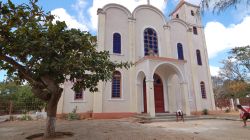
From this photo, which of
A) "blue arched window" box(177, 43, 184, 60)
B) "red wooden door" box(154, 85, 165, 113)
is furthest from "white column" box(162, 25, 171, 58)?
"red wooden door" box(154, 85, 165, 113)

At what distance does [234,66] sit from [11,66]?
2829 cm

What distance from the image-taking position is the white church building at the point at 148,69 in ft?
40.2

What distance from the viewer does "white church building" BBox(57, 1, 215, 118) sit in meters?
12.3

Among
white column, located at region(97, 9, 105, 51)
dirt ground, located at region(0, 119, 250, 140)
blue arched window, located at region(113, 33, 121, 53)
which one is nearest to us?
dirt ground, located at region(0, 119, 250, 140)

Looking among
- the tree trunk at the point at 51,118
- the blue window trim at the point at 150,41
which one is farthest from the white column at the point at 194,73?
the tree trunk at the point at 51,118

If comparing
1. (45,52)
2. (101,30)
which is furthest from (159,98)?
(45,52)

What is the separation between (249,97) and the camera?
78.5 feet

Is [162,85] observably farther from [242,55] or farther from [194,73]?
[242,55]

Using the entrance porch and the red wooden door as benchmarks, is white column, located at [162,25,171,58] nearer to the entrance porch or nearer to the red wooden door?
the entrance porch

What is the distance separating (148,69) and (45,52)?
7974mm

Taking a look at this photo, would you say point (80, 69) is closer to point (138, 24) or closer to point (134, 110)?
point (134, 110)

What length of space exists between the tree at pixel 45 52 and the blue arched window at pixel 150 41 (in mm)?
8874

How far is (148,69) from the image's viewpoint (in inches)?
473

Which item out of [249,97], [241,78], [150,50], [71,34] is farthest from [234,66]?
[71,34]
